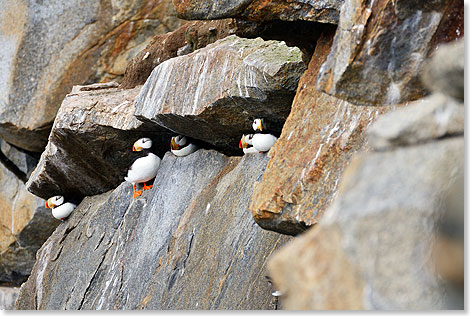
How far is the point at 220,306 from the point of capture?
618cm

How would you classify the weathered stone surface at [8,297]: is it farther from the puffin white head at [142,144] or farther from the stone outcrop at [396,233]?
the stone outcrop at [396,233]

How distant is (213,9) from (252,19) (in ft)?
1.04

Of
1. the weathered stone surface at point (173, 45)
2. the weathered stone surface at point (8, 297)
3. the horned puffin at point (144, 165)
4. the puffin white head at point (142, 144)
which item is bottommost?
the weathered stone surface at point (8, 297)

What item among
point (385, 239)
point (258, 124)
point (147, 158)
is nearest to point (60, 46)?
point (147, 158)

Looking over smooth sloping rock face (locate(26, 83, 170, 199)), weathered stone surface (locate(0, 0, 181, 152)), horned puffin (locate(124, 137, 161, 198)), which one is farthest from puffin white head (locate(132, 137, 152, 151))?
weathered stone surface (locate(0, 0, 181, 152))

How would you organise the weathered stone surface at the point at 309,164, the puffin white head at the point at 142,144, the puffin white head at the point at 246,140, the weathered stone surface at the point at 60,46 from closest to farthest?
1. the weathered stone surface at the point at 309,164
2. the puffin white head at the point at 246,140
3. the puffin white head at the point at 142,144
4. the weathered stone surface at the point at 60,46

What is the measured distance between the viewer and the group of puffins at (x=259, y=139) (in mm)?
6750

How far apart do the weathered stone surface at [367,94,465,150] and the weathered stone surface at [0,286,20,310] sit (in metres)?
12.4

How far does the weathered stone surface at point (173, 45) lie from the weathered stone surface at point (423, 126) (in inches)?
253

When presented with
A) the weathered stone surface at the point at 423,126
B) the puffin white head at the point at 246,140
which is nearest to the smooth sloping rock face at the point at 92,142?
the puffin white head at the point at 246,140

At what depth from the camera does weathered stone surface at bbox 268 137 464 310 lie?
1924 mm

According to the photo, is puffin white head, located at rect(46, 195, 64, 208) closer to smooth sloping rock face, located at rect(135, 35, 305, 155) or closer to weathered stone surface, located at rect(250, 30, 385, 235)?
smooth sloping rock face, located at rect(135, 35, 305, 155)

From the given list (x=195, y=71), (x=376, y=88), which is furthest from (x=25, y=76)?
(x=376, y=88)

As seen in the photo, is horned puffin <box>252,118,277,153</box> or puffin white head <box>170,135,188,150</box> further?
puffin white head <box>170,135,188,150</box>
